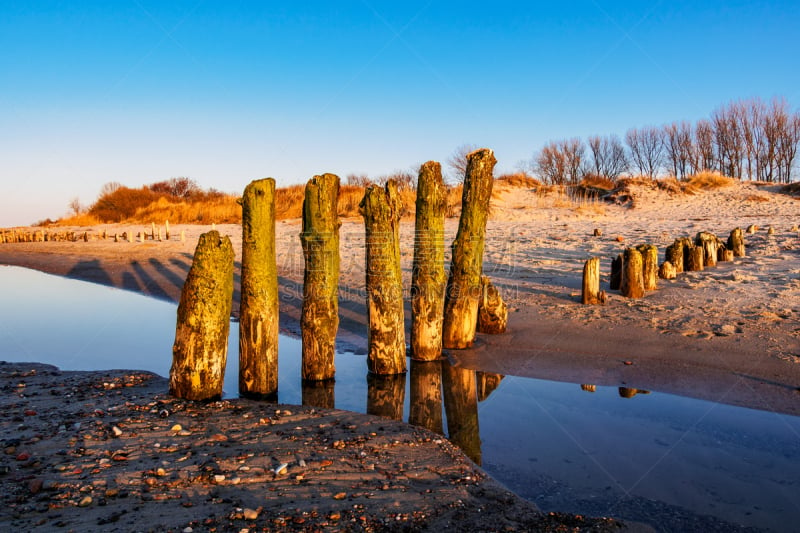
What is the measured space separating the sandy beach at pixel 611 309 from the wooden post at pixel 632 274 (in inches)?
7.8

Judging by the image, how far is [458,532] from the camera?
3279 mm

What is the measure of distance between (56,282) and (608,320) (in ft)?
52.0

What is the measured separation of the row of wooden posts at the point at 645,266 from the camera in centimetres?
917

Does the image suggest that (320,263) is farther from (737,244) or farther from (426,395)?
(737,244)

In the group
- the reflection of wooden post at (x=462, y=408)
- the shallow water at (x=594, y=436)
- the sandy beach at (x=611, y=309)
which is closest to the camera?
the shallow water at (x=594, y=436)

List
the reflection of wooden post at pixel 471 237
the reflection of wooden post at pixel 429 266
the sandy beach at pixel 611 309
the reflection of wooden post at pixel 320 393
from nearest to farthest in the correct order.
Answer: the reflection of wooden post at pixel 320 393 < the sandy beach at pixel 611 309 < the reflection of wooden post at pixel 429 266 < the reflection of wooden post at pixel 471 237

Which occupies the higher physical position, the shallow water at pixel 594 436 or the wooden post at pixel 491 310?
the wooden post at pixel 491 310

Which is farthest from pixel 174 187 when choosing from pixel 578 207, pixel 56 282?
pixel 578 207

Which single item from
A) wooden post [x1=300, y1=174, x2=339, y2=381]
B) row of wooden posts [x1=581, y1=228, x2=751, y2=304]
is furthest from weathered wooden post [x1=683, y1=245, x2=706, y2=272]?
wooden post [x1=300, y1=174, x2=339, y2=381]

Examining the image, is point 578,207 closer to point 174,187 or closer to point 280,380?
point 280,380

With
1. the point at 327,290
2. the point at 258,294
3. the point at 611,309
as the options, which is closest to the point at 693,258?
the point at 611,309

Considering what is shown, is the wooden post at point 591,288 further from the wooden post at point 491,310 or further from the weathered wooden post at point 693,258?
the weathered wooden post at point 693,258

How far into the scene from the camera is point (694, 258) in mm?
11078

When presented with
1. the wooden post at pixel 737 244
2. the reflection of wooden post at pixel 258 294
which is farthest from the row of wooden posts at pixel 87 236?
the wooden post at pixel 737 244
